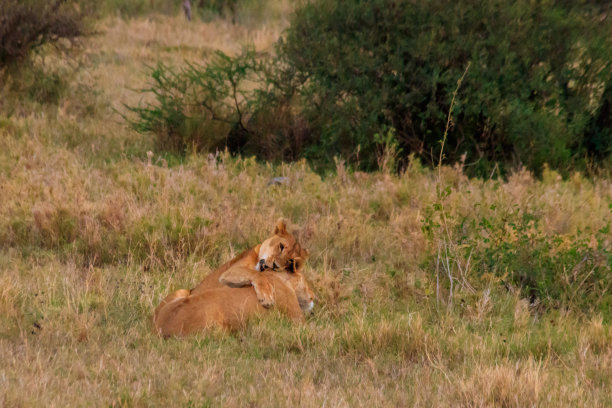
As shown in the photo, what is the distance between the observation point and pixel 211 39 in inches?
874

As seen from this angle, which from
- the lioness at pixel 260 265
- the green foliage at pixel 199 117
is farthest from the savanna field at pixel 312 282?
the green foliage at pixel 199 117

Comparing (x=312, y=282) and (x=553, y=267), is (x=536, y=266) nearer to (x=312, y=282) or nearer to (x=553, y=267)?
(x=553, y=267)

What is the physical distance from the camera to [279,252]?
4824 mm

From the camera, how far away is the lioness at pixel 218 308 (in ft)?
14.7

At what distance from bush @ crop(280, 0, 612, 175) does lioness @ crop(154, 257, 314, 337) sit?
5.47 meters

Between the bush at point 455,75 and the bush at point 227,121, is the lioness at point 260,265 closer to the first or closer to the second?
the bush at point 455,75

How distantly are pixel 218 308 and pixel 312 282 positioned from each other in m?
1.27

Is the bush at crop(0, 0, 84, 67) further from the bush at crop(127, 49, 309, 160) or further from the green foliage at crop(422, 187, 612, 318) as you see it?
the green foliage at crop(422, 187, 612, 318)

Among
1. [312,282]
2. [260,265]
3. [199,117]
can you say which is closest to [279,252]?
[260,265]

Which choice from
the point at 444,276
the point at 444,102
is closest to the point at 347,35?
the point at 444,102

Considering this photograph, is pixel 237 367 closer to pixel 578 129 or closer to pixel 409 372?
pixel 409 372

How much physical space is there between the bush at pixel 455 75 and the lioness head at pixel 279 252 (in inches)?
206

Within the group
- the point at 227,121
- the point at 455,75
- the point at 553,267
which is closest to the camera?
the point at 553,267

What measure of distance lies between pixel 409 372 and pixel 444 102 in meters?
6.39
